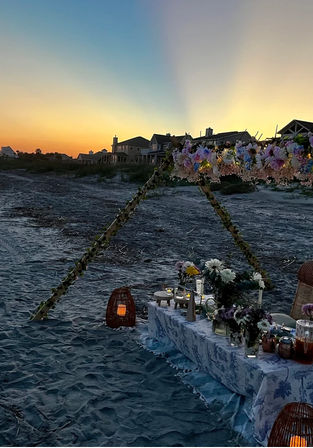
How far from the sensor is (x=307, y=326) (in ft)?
17.9

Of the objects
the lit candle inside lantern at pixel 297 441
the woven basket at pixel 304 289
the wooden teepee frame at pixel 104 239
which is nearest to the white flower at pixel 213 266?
the woven basket at pixel 304 289

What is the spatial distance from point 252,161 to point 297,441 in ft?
15.7

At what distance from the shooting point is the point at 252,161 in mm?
7742

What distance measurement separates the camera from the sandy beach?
5.69 metres

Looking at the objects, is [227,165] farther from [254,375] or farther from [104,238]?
[254,375]

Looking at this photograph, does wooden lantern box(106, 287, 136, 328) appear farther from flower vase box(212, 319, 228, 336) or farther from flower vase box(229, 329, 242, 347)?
flower vase box(229, 329, 242, 347)

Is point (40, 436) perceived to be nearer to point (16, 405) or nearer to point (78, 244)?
point (16, 405)

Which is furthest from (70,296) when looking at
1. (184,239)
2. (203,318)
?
(184,239)

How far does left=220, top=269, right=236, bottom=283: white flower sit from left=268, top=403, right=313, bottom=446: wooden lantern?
213 cm

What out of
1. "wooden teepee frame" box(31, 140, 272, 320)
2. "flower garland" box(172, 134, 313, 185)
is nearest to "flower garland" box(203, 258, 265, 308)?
"flower garland" box(172, 134, 313, 185)

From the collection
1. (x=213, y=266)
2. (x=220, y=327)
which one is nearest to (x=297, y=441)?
(x=220, y=327)

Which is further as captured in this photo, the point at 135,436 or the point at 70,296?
the point at 70,296

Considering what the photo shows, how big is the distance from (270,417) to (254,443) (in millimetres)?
392

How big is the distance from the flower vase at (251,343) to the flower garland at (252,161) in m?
3.04
